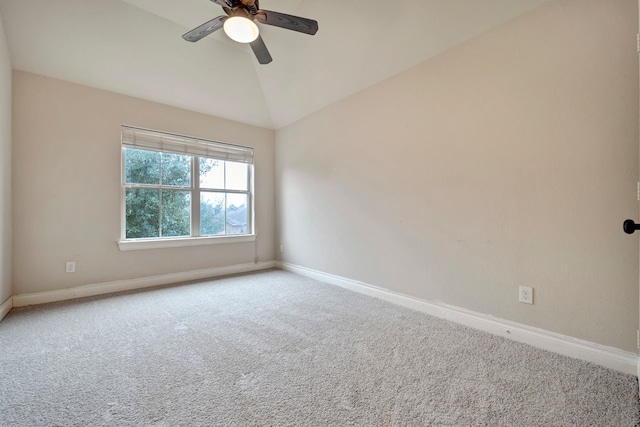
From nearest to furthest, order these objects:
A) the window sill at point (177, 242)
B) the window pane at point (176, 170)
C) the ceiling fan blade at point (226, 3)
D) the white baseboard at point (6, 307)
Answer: the ceiling fan blade at point (226, 3), the white baseboard at point (6, 307), the window sill at point (177, 242), the window pane at point (176, 170)

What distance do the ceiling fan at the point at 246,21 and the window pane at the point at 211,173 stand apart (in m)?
1.91

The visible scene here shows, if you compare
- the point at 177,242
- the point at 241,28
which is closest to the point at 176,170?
the point at 177,242

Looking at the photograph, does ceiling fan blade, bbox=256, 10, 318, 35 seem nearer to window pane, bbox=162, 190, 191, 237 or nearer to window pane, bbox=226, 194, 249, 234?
window pane, bbox=162, 190, 191, 237

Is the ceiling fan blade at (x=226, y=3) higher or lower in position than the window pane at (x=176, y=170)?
higher

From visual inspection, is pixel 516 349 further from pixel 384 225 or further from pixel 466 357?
pixel 384 225

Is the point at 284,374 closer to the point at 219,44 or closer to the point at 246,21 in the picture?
the point at 246,21

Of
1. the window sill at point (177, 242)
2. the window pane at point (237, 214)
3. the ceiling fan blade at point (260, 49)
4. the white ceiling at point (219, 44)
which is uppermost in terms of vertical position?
the white ceiling at point (219, 44)

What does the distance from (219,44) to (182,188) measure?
5.92ft

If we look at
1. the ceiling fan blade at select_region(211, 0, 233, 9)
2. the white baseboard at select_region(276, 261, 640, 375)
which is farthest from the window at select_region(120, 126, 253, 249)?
the white baseboard at select_region(276, 261, 640, 375)

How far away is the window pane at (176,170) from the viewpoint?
342 cm

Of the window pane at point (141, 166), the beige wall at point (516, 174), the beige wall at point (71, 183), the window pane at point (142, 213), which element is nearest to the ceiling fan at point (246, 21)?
the beige wall at point (516, 174)

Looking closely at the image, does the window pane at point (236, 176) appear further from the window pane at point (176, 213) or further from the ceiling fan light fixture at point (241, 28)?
the ceiling fan light fixture at point (241, 28)

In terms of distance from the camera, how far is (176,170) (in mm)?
3502

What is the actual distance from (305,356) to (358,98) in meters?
2.64
